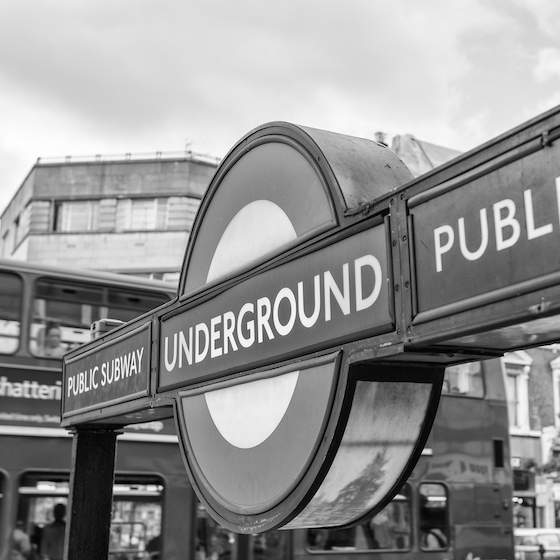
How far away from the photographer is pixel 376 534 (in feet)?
27.9

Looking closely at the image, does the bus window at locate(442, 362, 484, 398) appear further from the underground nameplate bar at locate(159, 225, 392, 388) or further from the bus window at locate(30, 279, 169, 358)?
the underground nameplate bar at locate(159, 225, 392, 388)

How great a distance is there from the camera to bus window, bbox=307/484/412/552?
27.0 feet

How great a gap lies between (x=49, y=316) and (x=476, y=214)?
258 inches

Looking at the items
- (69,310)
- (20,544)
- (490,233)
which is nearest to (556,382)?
(69,310)

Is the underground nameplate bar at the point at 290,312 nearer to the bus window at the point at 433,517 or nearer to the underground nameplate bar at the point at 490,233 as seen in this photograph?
the underground nameplate bar at the point at 490,233

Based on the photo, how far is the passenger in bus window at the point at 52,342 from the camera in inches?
294

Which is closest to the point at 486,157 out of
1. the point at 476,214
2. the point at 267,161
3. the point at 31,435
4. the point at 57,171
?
the point at 476,214

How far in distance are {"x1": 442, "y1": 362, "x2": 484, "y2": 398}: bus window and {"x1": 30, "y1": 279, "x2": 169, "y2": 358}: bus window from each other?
3.83 metres

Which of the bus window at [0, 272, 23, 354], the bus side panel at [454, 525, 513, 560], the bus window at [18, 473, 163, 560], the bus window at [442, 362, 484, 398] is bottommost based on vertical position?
the bus side panel at [454, 525, 513, 560]

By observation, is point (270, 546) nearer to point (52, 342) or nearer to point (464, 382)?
point (52, 342)

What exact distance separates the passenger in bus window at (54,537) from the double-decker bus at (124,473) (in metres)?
0.05

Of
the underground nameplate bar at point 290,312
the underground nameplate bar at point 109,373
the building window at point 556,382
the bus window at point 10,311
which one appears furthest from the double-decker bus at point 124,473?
the building window at point 556,382

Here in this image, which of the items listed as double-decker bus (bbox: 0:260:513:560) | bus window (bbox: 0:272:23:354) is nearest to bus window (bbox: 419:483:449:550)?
double-decker bus (bbox: 0:260:513:560)

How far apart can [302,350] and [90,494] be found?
1956 millimetres
